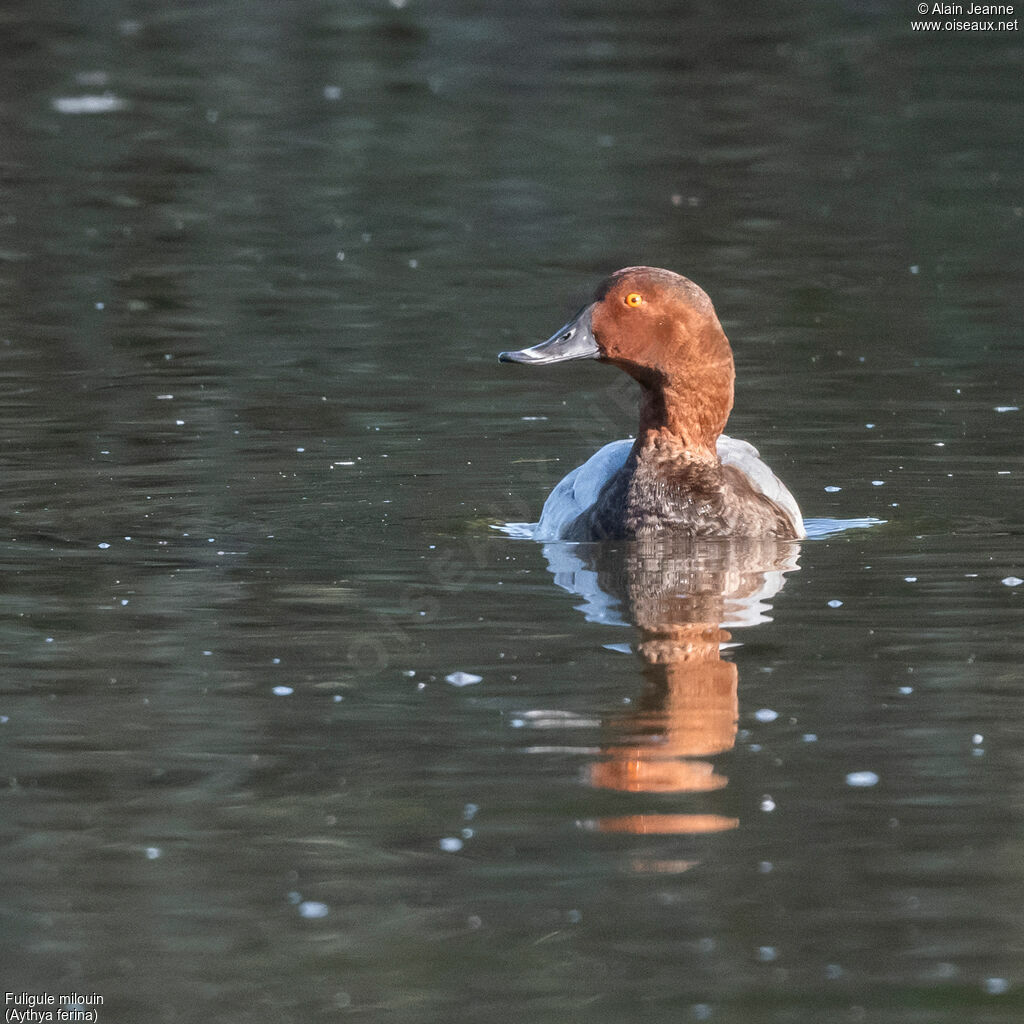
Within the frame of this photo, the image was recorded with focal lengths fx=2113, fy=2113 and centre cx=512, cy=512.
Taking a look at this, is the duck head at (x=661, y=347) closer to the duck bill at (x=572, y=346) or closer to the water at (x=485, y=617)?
the duck bill at (x=572, y=346)

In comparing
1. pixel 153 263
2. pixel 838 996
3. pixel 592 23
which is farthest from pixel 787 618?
pixel 592 23

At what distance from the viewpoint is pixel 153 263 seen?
685 inches

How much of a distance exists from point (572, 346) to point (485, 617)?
2044 mm

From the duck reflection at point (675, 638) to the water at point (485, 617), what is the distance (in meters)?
0.03

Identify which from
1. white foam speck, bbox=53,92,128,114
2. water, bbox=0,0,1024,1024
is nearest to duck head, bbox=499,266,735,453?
water, bbox=0,0,1024,1024

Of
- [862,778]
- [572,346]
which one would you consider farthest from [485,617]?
[862,778]

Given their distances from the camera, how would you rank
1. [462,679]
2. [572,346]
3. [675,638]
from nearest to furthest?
[462,679] → [675,638] → [572,346]

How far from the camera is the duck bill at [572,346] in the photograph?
32.1 ft

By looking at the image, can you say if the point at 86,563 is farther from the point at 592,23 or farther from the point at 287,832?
the point at 592,23

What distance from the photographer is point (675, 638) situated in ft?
25.9

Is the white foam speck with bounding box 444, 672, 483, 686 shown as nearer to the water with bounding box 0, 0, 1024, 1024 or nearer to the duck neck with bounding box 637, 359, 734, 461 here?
the water with bounding box 0, 0, 1024, 1024

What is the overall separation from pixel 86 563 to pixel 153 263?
870 centimetres

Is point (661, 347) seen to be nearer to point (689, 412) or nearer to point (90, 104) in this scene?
point (689, 412)

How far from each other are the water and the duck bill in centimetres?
83
